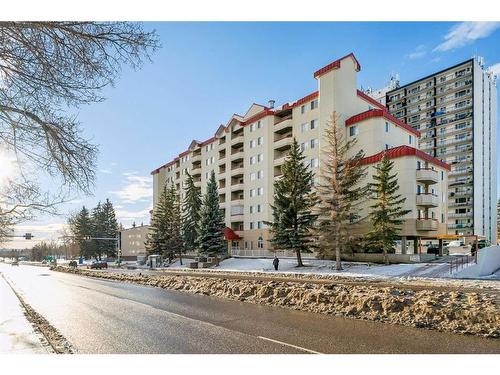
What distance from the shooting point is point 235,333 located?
29.1 ft

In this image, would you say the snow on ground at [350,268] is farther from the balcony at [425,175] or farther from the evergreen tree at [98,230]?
the evergreen tree at [98,230]

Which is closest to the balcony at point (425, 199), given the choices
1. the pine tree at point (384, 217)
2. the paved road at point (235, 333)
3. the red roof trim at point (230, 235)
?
the pine tree at point (384, 217)

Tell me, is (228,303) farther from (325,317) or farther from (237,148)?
(237,148)

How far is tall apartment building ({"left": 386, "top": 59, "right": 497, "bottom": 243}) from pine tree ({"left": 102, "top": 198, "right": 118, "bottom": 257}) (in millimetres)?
71928

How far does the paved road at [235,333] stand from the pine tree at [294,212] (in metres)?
21.4

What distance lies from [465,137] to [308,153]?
50585mm

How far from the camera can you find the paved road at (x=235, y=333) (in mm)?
7445

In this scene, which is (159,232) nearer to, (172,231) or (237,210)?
(172,231)

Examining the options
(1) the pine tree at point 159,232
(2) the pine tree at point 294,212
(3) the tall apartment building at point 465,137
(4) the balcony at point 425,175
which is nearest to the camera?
(2) the pine tree at point 294,212

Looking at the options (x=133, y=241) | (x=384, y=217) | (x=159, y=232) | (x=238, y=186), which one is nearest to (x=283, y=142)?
(x=238, y=186)

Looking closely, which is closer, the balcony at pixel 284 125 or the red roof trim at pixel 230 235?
the balcony at pixel 284 125

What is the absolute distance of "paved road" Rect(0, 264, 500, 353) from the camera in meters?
7.44

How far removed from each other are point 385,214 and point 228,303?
19902 mm

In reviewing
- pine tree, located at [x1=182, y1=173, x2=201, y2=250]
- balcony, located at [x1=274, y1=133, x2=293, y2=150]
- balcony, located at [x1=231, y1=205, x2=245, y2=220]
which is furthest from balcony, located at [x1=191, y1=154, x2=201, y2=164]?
balcony, located at [x1=274, y1=133, x2=293, y2=150]
